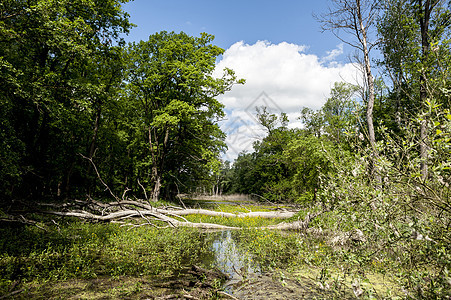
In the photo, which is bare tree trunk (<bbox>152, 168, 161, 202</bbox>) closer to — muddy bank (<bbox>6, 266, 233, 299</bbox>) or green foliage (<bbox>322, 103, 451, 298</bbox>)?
muddy bank (<bbox>6, 266, 233, 299</bbox>)

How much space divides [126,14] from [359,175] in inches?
674

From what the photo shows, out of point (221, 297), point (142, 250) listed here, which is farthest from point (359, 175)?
point (142, 250)

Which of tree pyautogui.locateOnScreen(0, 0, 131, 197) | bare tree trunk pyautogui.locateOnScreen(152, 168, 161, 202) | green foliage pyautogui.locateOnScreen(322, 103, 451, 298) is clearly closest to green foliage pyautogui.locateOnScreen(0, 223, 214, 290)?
tree pyautogui.locateOnScreen(0, 0, 131, 197)

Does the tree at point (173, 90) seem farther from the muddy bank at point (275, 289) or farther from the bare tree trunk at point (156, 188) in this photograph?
the muddy bank at point (275, 289)

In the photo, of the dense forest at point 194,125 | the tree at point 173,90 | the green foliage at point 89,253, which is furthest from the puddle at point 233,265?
the tree at point 173,90

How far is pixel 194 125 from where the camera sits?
2158 centimetres

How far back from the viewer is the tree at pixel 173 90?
1973cm

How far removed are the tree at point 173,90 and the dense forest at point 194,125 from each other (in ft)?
0.40

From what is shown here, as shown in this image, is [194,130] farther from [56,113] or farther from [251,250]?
[251,250]

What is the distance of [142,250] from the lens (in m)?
7.89

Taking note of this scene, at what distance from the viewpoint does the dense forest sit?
295 centimetres

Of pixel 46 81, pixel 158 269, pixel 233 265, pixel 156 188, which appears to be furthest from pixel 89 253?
pixel 156 188

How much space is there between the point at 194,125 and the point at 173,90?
3.94m

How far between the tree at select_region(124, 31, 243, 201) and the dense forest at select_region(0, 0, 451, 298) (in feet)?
0.40
